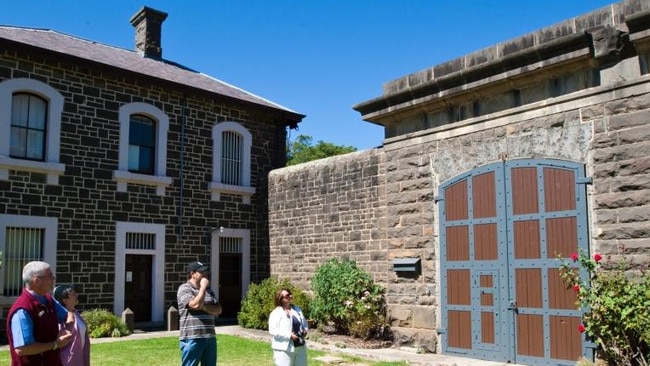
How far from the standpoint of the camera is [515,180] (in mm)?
9305

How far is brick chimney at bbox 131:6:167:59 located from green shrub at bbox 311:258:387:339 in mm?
9614

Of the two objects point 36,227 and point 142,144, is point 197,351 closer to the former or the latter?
point 36,227

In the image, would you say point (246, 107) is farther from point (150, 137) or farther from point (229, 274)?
point (229, 274)

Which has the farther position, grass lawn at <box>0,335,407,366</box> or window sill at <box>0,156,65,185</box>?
window sill at <box>0,156,65,185</box>

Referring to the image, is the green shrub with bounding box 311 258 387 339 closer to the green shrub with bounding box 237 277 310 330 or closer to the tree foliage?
the green shrub with bounding box 237 277 310 330

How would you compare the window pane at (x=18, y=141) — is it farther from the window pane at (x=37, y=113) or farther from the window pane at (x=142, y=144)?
the window pane at (x=142, y=144)

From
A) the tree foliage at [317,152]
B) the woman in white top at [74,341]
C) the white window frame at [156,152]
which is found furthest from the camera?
the tree foliage at [317,152]

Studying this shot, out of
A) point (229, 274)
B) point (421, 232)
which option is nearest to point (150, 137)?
point (229, 274)

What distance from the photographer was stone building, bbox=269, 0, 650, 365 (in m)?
8.06

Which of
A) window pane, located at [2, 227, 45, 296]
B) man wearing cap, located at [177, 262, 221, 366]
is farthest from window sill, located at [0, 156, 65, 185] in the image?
man wearing cap, located at [177, 262, 221, 366]

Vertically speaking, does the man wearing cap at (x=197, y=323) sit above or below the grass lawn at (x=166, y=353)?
above

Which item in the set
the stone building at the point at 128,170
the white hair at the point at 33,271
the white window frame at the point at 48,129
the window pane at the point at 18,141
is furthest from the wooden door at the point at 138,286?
the white hair at the point at 33,271

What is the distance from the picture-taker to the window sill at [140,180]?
15.2 m

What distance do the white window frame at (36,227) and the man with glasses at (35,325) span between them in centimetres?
986
